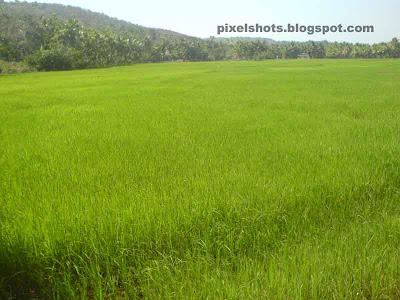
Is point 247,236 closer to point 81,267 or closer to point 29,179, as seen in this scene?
point 81,267

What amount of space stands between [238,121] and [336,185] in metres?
3.80

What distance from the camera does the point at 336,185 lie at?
3.53m

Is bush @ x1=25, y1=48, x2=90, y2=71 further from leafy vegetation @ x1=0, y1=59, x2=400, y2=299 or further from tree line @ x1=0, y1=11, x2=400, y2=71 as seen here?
leafy vegetation @ x1=0, y1=59, x2=400, y2=299

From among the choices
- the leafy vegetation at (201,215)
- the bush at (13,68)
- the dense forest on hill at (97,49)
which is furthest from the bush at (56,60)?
the leafy vegetation at (201,215)

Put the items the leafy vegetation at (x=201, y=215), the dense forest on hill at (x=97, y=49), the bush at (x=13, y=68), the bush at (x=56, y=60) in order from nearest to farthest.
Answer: the leafy vegetation at (x=201, y=215) → the bush at (x=13, y=68) → the bush at (x=56, y=60) → the dense forest on hill at (x=97, y=49)

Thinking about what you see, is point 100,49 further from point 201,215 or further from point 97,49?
point 201,215

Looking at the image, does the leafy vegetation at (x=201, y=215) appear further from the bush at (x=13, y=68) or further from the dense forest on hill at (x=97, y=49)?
the dense forest on hill at (x=97, y=49)

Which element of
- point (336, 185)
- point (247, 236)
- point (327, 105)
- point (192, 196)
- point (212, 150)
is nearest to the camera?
point (247, 236)

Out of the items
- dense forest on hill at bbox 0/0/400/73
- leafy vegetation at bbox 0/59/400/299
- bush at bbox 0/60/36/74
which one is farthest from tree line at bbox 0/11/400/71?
leafy vegetation at bbox 0/59/400/299

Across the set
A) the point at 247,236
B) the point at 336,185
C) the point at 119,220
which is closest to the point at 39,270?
the point at 119,220

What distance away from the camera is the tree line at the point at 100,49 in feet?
132

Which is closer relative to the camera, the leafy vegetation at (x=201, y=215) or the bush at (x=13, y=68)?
the leafy vegetation at (x=201, y=215)

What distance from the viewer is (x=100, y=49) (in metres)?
50.1

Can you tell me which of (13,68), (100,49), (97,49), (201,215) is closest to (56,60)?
(13,68)
